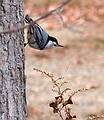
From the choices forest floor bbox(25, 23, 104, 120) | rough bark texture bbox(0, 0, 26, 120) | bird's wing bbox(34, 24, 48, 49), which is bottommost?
rough bark texture bbox(0, 0, 26, 120)

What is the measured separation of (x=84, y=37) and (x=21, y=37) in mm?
7054

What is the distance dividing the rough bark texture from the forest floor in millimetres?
2524

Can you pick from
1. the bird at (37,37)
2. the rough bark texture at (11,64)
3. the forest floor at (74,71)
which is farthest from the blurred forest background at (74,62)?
the rough bark texture at (11,64)

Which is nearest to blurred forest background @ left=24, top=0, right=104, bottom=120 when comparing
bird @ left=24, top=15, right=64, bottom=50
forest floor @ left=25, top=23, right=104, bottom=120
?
forest floor @ left=25, top=23, right=104, bottom=120

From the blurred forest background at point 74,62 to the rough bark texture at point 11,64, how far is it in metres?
1.93

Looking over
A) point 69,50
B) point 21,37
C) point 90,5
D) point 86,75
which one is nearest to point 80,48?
point 69,50

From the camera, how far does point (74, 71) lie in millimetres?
7734

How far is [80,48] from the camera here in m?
9.04

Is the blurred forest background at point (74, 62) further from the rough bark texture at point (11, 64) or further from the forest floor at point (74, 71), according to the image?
the rough bark texture at point (11, 64)

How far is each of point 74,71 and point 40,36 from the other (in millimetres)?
4779

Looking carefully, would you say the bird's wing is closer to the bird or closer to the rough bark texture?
the bird

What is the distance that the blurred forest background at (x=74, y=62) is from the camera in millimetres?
6281

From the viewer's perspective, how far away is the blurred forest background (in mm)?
6281

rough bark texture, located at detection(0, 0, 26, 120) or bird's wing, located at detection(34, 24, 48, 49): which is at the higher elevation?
bird's wing, located at detection(34, 24, 48, 49)
